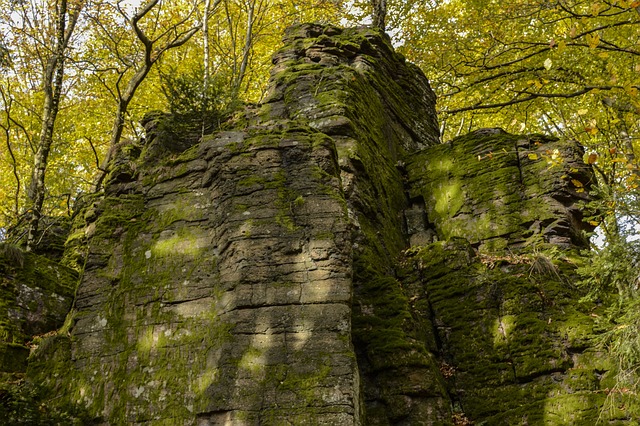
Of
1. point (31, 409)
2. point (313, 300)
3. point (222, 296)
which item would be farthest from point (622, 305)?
point (31, 409)

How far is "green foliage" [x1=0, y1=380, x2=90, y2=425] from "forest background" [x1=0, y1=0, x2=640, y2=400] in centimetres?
562

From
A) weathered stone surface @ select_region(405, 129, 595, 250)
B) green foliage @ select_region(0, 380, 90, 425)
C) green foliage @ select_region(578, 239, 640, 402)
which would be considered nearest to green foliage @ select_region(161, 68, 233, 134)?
weathered stone surface @ select_region(405, 129, 595, 250)

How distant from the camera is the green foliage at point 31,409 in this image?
7.50 meters

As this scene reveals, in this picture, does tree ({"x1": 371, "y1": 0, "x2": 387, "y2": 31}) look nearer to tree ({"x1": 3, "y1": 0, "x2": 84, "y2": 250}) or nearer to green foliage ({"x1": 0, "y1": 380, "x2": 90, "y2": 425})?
tree ({"x1": 3, "y1": 0, "x2": 84, "y2": 250})

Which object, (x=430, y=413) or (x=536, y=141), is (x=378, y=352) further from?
(x=536, y=141)

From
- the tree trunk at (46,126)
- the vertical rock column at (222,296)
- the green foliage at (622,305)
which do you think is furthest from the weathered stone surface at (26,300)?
the green foliage at (622,305)

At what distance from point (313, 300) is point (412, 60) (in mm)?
20303

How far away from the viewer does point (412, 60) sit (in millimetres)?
26078

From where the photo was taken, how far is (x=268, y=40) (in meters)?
28.6

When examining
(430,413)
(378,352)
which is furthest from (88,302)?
(430,413)

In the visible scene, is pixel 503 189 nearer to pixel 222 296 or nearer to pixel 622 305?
pixel 622 305

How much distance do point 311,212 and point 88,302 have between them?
370cm


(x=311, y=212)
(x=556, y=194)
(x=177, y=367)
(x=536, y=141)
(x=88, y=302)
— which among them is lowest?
(x=177, y=367)

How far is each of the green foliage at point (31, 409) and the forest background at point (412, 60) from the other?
5617mm
